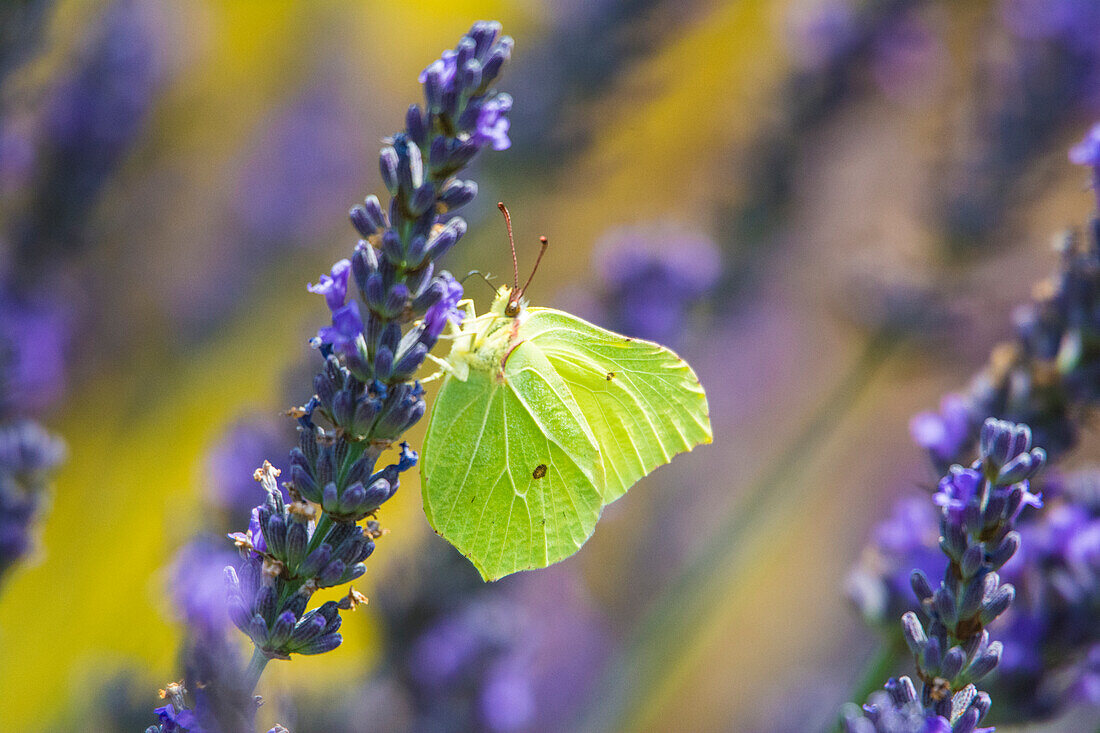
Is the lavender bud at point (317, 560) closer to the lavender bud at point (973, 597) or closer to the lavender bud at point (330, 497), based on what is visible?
the lavender bud at point (330, 497)

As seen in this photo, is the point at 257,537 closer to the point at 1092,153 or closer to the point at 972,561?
the point at 972,561

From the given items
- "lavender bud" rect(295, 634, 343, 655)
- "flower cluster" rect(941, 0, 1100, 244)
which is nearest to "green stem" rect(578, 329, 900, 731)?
"flower cluster" rect(941, 0, 1100, 244)

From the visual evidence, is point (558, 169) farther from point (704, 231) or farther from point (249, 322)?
point (249, 322)

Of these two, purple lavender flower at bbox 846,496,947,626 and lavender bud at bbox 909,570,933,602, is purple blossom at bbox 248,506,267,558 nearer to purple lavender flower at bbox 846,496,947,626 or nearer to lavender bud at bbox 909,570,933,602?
lavender bud at bbox 909,570,933,602

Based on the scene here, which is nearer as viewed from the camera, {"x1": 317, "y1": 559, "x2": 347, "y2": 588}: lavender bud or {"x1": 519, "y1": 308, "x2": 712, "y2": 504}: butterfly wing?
{"x1": 317, "y1": 559, "x2": 347, "y2": 588}: lavender bud

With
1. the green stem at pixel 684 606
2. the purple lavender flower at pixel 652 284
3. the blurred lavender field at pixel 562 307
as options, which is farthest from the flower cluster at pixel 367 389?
the purple lavender flower at pixel 652 284

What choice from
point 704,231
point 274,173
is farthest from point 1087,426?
point 274,173

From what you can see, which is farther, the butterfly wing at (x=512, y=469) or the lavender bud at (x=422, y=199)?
the butterfly wing at (x=512, y=469)

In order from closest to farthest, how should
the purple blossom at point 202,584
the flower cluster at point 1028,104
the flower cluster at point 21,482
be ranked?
the purple blossom at point 202,584 < the flower cluster at point 21,482 < the flower cluster at point 1028,104
